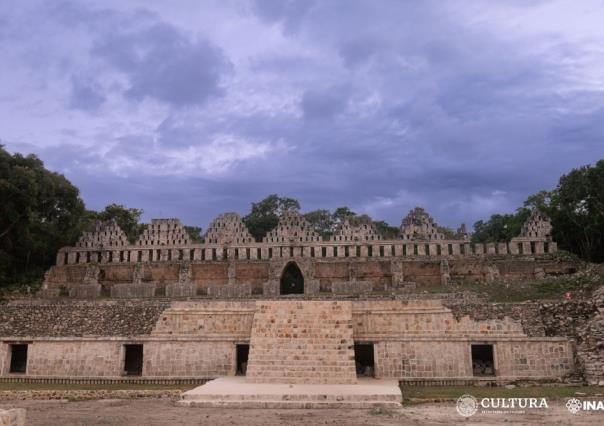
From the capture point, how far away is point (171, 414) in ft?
39.4

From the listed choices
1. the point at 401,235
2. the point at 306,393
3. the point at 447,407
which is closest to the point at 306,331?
the point at 306,393

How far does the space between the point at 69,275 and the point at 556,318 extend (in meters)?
30.6

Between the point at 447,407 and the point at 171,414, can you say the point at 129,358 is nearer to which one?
the point at 171,414

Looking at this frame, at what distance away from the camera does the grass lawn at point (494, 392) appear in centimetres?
1438

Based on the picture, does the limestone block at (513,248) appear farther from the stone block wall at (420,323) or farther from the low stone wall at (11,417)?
the low stone wall at (11,417)

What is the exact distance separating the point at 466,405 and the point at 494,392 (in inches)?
116

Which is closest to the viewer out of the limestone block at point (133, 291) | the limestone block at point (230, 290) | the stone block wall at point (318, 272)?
the limestone block at point (230, 290)

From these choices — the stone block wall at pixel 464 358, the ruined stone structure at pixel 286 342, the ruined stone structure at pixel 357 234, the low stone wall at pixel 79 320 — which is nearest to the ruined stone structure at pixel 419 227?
the ruined stone structure at pixel 357 234

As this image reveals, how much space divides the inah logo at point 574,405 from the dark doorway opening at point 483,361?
554 centimetres

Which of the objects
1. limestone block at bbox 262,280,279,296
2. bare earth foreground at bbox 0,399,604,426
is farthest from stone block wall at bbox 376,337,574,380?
limestone block at bbox 262,280,279,296

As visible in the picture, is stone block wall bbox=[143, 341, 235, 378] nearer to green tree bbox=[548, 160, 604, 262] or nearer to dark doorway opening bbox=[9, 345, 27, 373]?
dark doorway opening bbox=[9, 345, 27, 373]

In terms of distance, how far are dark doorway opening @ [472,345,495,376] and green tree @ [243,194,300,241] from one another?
36.4m

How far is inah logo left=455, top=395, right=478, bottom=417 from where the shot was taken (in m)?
11.9

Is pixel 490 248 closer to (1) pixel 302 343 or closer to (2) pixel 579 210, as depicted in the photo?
(2) pixel 579 210
